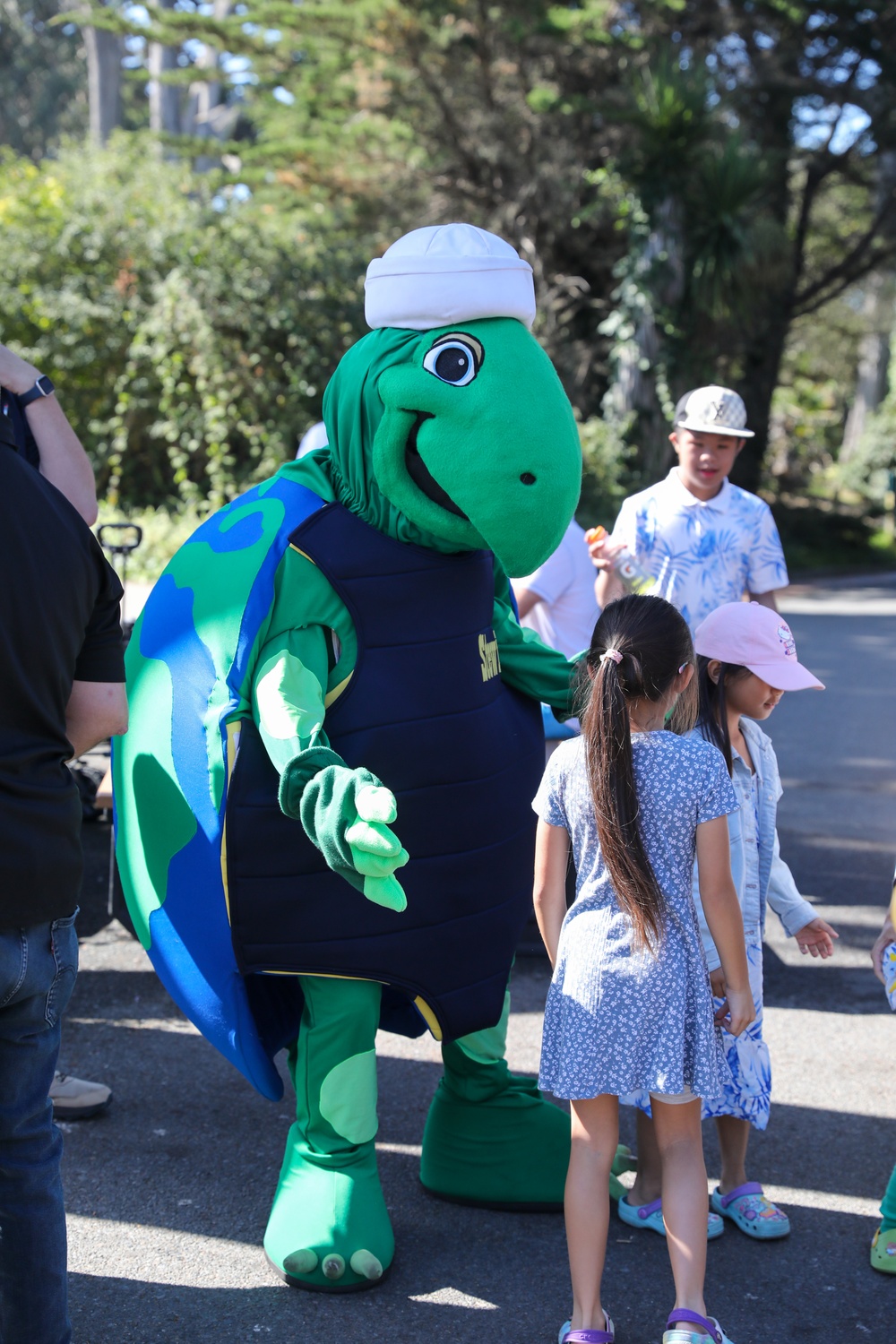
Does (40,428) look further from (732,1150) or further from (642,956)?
(732,1150)

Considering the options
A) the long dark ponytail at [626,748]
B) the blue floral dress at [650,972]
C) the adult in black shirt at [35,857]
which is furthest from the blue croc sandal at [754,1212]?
the adult in black shirt at [35,857]

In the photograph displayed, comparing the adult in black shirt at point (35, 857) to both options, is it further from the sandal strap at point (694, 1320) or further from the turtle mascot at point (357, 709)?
the sandal strap at point (694, 1320)

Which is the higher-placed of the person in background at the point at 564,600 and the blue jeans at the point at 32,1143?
the person in background at the point at 564,600

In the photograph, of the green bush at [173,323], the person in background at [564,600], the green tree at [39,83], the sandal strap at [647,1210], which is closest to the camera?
the sandal strap at [647,1210]

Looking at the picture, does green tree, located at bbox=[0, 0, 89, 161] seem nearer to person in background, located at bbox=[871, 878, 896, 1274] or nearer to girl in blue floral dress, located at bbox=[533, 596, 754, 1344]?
girl in blue floral dress, located at bbox=[533, 596, 754, 1344]

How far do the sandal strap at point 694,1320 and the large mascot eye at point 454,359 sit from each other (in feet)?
5.99

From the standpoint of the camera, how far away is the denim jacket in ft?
9.11

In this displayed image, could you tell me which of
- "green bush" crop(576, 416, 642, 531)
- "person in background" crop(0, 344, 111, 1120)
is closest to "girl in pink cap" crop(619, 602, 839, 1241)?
"person in background" crop(0, 344, 111, 1120)

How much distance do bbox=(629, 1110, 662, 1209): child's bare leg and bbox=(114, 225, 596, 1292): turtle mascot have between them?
0.47 m

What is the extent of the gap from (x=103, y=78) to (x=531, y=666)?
23737mm

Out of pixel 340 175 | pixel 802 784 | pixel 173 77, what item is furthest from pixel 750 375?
pixel 802 784

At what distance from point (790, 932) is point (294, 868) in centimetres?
114

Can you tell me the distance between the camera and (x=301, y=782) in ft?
7.63

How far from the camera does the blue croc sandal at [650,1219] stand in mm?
2783
